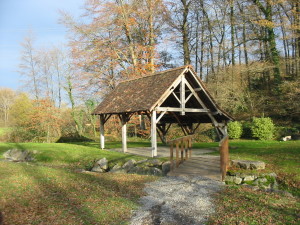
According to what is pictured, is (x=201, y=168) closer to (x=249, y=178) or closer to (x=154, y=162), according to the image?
(x=249, y=178)

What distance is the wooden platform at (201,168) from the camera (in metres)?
9.60

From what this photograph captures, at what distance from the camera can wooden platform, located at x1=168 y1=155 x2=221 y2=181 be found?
9.60 m

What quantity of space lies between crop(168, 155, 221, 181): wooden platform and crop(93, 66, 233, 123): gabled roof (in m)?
3.10

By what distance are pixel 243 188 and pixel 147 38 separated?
21.5 meters

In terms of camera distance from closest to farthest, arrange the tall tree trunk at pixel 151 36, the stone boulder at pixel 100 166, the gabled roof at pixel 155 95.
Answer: the stone boulder at pixel 100 166, the gabled roof at pixel 155 95, the tall tree trunk at pixel 151 36

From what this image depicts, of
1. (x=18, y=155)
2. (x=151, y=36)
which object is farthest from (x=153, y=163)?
(x=151, y=36)

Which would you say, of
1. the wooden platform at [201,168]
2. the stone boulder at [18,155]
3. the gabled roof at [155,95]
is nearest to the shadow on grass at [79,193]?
the wooden platform at [201,168]

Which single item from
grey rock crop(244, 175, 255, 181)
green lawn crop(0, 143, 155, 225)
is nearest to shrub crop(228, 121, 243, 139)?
grey rock crop(244, 175, 255, 181)

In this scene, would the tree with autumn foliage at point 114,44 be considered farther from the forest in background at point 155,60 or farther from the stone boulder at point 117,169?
the stone boulder at point 117,169

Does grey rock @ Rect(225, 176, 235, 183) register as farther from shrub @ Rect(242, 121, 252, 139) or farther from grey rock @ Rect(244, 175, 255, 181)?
shrub @ Rect(242, 121, 252, 139)

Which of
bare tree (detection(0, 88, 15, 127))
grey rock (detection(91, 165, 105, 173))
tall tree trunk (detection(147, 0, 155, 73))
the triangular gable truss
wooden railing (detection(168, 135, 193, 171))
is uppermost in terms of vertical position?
tall tree trunk (detection(147, 0, 155, 73))

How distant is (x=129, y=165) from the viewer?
1188cm

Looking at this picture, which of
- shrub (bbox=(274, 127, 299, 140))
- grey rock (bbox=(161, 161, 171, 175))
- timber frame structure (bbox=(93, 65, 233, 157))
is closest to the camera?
grey rock (bbox=(161, 161, 171, 175))

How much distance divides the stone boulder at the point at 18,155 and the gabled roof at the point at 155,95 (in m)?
5.14
